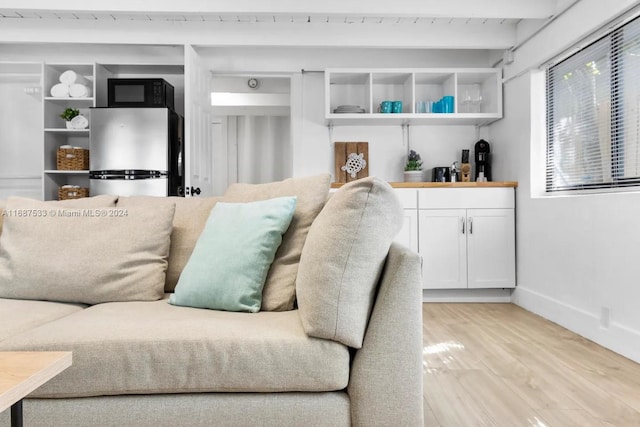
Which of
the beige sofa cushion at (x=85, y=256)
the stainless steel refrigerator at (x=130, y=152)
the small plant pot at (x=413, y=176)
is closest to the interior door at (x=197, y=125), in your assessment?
the stainless steel refrigerator at (x=130, y=152)

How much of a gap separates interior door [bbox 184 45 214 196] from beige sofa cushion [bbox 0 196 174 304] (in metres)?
2.22

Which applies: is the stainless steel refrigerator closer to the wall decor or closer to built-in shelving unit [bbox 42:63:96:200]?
built-in shelving unit [bbox 42:63:96:200]

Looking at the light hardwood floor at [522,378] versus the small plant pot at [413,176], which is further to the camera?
the small plant pot at [413,176]

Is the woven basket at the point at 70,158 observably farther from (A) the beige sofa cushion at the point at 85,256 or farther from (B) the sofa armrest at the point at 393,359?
(B) the sofa armrest at the point at 393,359

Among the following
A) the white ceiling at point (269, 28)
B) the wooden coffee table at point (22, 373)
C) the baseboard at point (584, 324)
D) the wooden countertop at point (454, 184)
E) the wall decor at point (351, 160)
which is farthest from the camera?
the wall decor at point (351, 160)

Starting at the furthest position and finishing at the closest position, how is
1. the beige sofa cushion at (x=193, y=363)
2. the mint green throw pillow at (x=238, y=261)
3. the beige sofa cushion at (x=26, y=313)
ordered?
the mint green throw pillow at (x=238, y=261) → the beige sofa cushion at (x=26, y=313) → the beige sofa cushion at (x=193, y=363)

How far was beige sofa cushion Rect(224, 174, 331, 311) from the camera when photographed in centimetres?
167

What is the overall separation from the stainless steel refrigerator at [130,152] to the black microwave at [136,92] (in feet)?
0.69

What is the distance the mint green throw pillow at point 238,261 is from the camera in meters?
1.62

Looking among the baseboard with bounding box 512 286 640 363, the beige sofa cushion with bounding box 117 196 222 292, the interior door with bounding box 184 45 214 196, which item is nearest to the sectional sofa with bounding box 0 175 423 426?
the beige sofa cushion with bounding box 117 196 222 292

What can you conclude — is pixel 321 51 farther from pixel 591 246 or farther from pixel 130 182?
pixel 591 246

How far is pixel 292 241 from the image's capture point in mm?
1738

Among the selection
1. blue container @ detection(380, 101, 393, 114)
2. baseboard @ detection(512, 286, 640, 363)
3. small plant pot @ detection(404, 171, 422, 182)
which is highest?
blue container @ detection(380, 101, 393, 114)

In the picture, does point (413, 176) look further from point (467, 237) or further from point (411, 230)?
point (467, 237)
